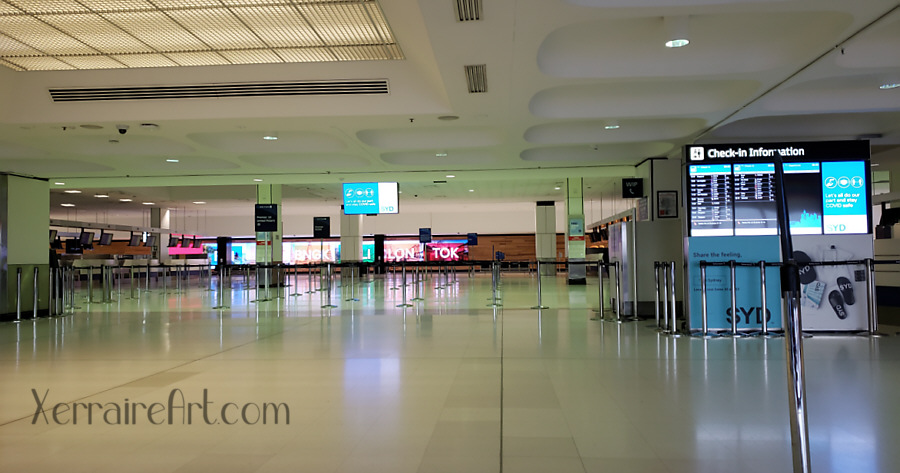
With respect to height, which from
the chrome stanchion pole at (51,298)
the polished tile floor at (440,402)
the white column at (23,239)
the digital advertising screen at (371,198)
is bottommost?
the polished tile floor at (440,402)

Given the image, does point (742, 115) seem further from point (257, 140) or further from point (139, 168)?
point (139, 168)

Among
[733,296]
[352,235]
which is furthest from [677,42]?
[352,235]

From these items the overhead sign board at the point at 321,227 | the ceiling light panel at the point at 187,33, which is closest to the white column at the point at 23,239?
the ceiling light panel at the point at 187,33

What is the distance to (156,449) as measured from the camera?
8.72 ft

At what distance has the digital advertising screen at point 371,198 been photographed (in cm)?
1356

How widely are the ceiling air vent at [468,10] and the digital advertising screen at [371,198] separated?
9.22 meters

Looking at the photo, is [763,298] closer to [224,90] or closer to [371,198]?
[224,90]

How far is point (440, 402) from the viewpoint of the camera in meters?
3.43

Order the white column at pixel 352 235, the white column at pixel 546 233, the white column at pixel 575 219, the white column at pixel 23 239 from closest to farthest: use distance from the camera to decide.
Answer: the white column at pixel 23 239, the white column at pixel 575 219, the white column at pixel 546 233, the white column at pixel 352 235

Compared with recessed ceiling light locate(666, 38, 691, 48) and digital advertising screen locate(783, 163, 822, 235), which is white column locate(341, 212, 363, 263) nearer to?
digital advertising screen locate(783, 163, 822, 235)

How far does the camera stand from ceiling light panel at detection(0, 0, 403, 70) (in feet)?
17.4

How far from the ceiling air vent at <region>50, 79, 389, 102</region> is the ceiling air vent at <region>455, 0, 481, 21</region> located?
2.52 m

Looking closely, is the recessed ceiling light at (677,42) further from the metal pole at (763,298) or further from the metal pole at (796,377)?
the metal pole at (796,377)

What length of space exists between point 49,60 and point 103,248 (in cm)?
2377
